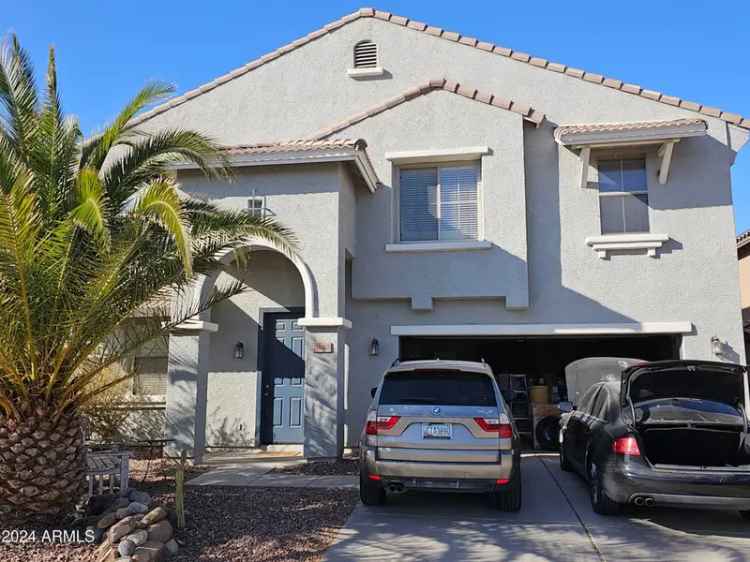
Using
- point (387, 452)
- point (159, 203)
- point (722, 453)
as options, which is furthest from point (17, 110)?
point (722, 453)

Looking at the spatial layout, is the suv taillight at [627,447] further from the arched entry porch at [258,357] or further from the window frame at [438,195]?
the arched entry porch at [258,357]

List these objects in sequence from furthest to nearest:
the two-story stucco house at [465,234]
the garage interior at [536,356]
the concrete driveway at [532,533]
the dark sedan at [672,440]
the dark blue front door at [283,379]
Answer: the garage interior at [536,356] < the dark blue front door at [283,379] < the two-story stucco house at [465,234] < the dark sedan at [672,440] < the concrete driveway at [532,533]

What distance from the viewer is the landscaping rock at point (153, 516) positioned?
5.90m

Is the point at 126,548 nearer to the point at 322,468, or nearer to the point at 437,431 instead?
the point at 437,431

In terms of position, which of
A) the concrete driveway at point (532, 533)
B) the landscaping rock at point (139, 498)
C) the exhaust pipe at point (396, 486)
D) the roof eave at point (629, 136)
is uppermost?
the roof eave at point (629, 136)

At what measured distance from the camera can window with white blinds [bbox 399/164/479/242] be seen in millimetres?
12336

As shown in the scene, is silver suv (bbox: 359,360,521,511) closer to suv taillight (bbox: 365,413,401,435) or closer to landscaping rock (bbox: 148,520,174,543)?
suv taillight (bbox: 365,413,401,435)

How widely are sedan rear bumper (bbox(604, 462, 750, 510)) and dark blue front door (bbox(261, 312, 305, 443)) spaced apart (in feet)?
23.6

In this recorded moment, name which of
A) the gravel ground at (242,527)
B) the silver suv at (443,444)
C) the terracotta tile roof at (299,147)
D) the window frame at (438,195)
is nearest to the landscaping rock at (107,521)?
the gravel ground at (242,527)

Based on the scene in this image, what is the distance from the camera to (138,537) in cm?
562

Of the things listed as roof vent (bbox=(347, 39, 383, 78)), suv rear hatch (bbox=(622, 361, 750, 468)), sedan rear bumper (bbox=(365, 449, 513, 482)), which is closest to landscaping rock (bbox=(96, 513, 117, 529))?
sedan rear bumper (bbox=(365, 449, 513, 482))

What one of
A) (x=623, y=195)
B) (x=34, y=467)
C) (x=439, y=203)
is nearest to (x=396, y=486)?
(x=34, y=467)

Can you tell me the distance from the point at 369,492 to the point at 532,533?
1926 millimetres

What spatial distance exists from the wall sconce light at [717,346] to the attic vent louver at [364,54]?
893 centimetres
